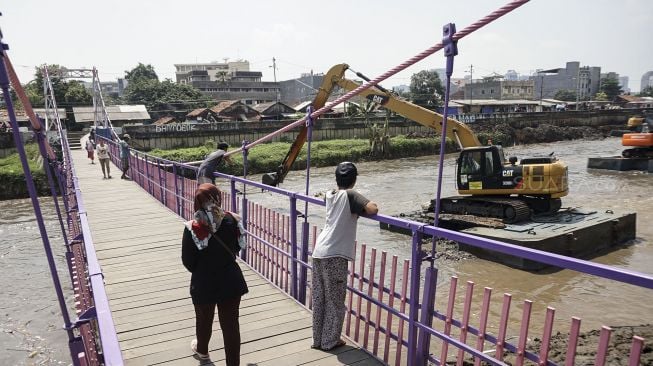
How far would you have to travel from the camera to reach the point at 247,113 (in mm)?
53781

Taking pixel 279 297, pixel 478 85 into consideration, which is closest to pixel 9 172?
pixel 279 297

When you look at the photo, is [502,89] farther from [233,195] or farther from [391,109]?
[233,195]

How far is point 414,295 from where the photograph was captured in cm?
319

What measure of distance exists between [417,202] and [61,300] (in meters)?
17.6

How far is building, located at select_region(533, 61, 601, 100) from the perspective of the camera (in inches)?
4771

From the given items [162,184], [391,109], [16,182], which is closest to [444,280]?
[162,184]

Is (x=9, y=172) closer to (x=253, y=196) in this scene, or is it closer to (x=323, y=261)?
(x=253, y=196)

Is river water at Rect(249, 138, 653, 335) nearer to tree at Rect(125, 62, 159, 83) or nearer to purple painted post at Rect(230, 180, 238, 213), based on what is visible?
purple painted post at Rect(230, 180, 238, 213)

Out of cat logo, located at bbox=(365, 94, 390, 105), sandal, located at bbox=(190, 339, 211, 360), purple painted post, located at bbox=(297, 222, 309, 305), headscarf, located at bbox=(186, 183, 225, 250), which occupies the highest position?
cat logo, located at bbox=(365, 94, 390, 105)

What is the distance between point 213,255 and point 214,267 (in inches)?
3.6

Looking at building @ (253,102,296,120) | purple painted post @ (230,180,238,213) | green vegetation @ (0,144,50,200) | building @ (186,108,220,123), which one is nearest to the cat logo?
purple painted post @ (230,180,238,213)

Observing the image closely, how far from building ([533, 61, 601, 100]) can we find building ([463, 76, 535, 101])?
15445 mm

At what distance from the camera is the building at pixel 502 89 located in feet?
313

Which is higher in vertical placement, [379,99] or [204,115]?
[379,99]
